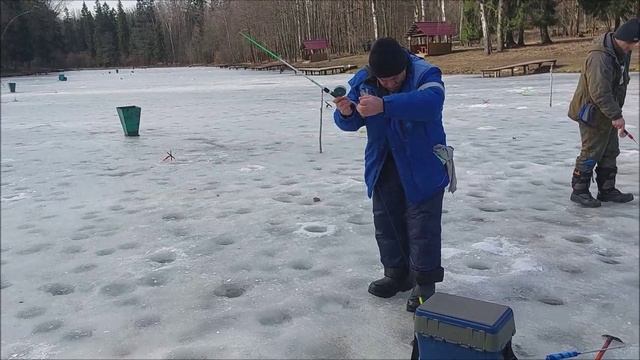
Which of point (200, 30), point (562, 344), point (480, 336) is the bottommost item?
point (562, 344)

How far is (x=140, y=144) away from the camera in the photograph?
10570 mm

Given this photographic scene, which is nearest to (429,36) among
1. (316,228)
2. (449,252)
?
(316,228)

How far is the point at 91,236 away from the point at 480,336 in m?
4.05

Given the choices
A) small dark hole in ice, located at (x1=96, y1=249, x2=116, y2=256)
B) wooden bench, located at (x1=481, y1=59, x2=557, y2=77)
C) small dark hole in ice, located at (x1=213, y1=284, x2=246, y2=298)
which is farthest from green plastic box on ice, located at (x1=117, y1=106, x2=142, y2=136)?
wooden bench, located at (x1=481, y1=59, x2=557, y2=77)

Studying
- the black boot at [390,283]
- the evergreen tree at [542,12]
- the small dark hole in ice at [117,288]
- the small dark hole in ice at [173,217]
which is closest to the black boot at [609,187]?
the black boot at [390,283]

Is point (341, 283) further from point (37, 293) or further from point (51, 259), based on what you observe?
point (51, 259)

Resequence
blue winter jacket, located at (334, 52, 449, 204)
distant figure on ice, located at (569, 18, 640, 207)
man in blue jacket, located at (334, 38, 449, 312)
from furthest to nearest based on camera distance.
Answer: distant figure on ice, located at (569, 18, 640, 207) < blue winter jacket, located at (334, 52, 449, 204) < man in blue jacket, located at (334, 38, 449, 312)

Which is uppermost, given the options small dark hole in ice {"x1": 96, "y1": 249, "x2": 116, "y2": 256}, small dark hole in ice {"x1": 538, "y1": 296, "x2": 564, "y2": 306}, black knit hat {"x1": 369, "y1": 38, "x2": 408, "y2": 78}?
black knit hat {"x1": 369, "y1": 38, "x2": 408, "y2": 78}

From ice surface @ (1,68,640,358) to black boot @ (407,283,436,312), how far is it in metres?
0.14

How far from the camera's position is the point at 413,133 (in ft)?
9.93

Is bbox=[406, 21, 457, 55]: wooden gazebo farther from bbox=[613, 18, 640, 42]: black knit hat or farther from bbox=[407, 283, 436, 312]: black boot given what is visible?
bbox=[407, 283, 436, 312]: black boot

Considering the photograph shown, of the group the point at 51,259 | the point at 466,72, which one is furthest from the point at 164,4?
the point at 51,259

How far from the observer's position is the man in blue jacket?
2863 mm

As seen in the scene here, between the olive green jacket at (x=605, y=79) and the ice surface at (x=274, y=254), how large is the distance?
724mm
